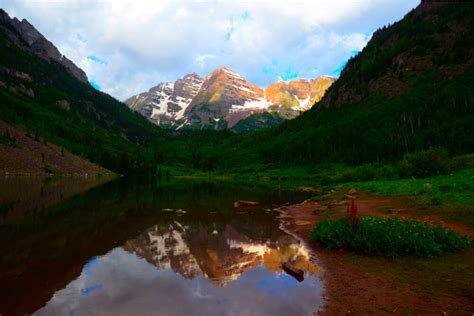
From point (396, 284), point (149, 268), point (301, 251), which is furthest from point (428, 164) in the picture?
point (149, 268)

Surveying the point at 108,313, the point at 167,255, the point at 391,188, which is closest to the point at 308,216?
the point at 167,255

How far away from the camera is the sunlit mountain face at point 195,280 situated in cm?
1321

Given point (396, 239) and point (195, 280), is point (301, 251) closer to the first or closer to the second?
point (396, 239)

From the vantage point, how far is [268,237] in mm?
27062

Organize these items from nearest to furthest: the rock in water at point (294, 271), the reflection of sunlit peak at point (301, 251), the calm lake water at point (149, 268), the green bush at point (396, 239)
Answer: the calm lake water at point (149, 268) → the rock in water at point (294, 271) → the green bush at point (396, 239) → the reflection of sunlit peak at point (301, 251)

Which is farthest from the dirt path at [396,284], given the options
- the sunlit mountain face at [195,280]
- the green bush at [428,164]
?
the green bush at [428,164]

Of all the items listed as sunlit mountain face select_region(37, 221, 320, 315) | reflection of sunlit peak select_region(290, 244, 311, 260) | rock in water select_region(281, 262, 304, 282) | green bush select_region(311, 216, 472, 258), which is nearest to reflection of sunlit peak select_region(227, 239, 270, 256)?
sunlit mountain face select_region(37, 221, 320, 315)

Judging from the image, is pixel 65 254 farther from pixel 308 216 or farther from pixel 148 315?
pixel 308 216

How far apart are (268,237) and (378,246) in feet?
31.1

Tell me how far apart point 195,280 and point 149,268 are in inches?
140

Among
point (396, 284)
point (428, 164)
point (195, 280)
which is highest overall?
point (428, 164)

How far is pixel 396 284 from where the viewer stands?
49.0 feet

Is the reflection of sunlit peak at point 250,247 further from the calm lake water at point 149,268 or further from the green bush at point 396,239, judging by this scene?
the green bush at point 396,239

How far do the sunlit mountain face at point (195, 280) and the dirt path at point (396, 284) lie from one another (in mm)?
1000
